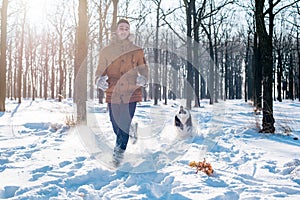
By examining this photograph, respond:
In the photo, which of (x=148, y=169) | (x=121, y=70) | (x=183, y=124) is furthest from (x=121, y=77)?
(x=183, y=124)

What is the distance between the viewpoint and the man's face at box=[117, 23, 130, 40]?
4114 millimetres

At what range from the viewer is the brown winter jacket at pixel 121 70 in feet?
13.5

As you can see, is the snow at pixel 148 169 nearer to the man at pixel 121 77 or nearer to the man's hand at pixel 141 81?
the man at pixel 121 77

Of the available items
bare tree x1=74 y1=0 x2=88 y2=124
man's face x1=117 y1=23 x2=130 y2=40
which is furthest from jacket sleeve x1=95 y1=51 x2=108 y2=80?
bare tree x1=74 y1=0 x2=88 y2=124

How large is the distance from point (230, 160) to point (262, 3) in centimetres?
471

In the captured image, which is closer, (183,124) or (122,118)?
(122,118)

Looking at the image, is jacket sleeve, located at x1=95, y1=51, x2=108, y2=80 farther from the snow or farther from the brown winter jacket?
the snow

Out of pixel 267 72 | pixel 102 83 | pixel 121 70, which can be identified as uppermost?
pixel 267 72

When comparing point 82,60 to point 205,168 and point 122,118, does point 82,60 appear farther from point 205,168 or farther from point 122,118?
point 205,168

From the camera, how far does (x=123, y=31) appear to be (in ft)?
13.5

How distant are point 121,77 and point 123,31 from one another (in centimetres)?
64

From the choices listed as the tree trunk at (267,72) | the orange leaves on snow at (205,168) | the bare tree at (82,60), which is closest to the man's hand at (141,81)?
the orange leaves on snow at (205,168)

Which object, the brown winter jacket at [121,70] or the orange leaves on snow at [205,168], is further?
the brown winter jacket at [121,70]

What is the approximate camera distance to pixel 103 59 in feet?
13.8
